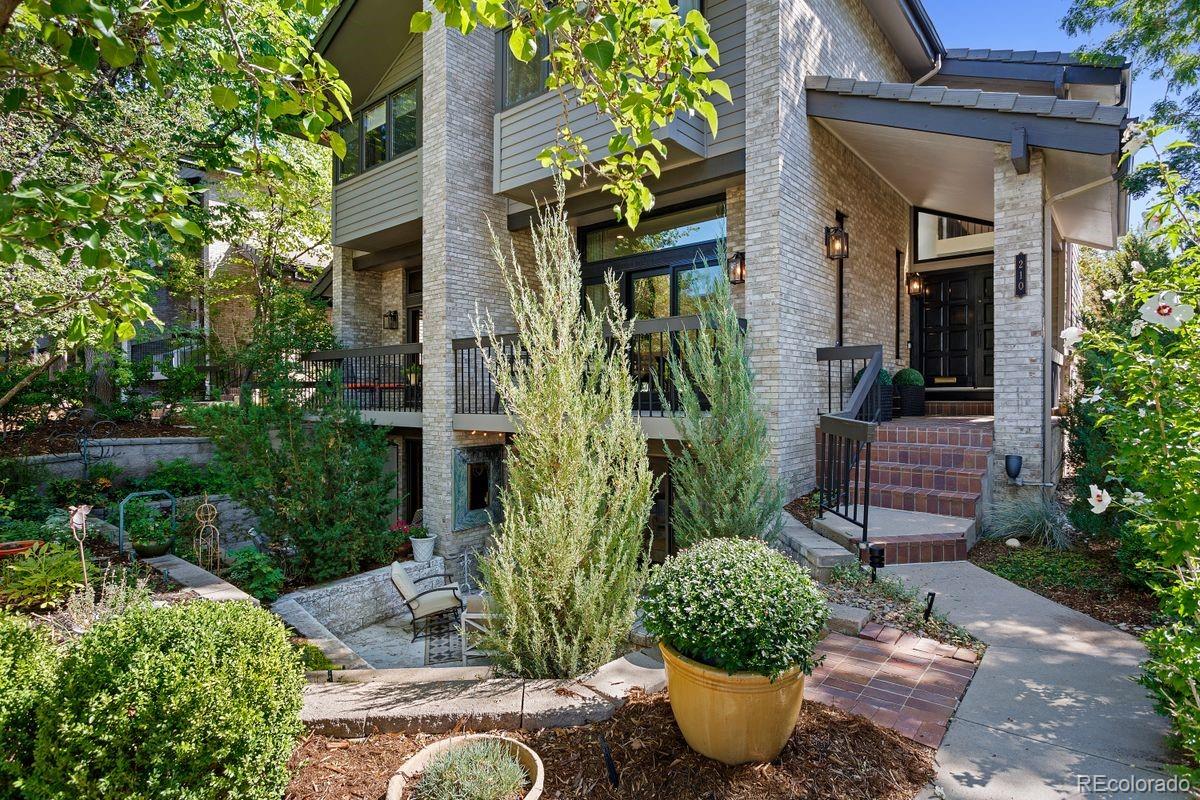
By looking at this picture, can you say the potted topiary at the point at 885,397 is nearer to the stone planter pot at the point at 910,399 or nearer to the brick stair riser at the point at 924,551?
the stone planter pot at the point at 910,399

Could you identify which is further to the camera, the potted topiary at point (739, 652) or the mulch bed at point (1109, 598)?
the mulch bed at point (1109, 598)

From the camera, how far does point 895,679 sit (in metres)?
3.28

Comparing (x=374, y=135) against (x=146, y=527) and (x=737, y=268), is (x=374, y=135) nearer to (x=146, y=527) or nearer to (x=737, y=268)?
(x=737, y=268)

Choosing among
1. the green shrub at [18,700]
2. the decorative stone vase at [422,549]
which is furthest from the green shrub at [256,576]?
the green shrub at [18,700]

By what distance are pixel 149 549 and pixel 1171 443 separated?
8799 millimetres

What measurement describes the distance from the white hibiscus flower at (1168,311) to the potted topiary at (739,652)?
204 cm

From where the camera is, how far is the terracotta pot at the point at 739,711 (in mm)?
2389

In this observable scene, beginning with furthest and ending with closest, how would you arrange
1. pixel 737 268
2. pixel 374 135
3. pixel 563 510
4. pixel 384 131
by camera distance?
1. pixel 374 135
2. pixel 384 131
3. pixel 737 268
4. pixel 563 510

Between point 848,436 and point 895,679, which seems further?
point 848,436

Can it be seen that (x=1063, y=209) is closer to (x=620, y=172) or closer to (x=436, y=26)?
(x=620, y=172)

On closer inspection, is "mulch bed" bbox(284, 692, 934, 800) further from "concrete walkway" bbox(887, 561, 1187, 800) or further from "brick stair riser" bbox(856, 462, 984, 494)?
"brick stair riser" bbox(856, 462, 984, 494)

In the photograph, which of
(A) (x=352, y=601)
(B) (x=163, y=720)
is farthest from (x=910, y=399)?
(B) (x=163, y=720)

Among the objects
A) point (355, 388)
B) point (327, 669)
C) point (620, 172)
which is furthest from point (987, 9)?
→ point (327, 669)

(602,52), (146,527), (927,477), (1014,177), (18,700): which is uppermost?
(1014,177)
